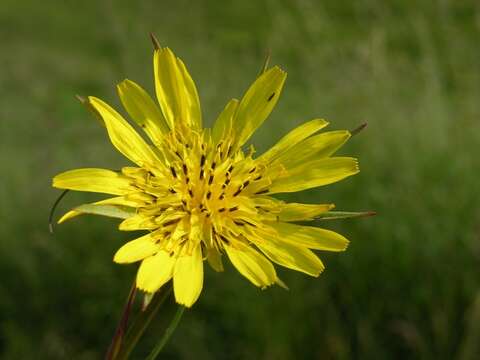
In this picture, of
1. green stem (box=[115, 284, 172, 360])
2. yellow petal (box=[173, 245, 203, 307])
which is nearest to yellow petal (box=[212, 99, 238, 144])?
yellow petal (box=[173, 245, 203, 307])

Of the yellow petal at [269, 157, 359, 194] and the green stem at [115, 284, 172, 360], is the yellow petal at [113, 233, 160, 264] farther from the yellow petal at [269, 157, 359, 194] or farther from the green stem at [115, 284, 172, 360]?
the yellow petal at [269, 157, 359, 194]

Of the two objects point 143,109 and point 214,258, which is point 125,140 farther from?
point 214,258

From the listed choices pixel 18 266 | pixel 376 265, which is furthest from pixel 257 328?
pixel 18 266

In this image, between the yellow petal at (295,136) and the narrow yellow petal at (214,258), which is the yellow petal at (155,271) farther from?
the yellow petal at (295,136)

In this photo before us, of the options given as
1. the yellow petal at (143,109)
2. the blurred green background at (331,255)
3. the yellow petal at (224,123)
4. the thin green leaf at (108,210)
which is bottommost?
the blurred green background at (331,255)

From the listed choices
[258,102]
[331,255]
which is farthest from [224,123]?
[331,255]

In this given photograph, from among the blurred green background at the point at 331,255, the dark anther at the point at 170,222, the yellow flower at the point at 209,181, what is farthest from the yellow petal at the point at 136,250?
the blurred green background at the point at 331,255

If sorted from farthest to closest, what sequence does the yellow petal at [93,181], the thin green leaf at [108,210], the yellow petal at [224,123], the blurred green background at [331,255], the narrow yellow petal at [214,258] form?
the blurred green background at [331,255]
the yellow petal at [224,123]
the narrow yellow petal at [214,258]
the yellow petal at [93,181]
the thin green leaf at [108,210]
